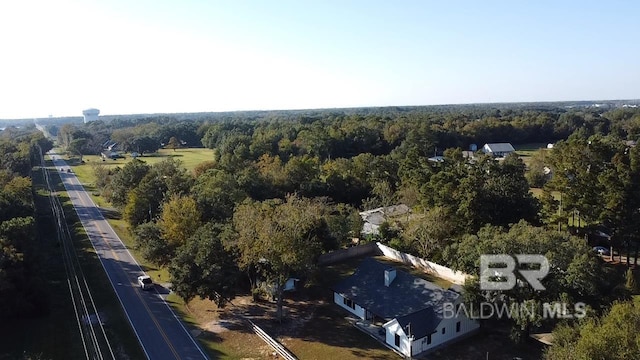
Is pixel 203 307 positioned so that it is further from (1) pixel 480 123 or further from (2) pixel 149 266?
(1) pixel 480 123

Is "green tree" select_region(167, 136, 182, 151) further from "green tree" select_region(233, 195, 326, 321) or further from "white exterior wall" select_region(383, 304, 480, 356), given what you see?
"white exterior wall" select_region(383, 304, 480, 356)

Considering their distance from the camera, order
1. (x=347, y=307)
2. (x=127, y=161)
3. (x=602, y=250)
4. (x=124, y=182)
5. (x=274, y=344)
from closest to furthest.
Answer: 1. (x=274, y=344)
2. (x=347, y=307)
3. (x=602, y=250)
4. (x=124, y=182)
5. (x=127, y=161)

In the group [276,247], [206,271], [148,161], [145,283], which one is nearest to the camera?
[276,247]

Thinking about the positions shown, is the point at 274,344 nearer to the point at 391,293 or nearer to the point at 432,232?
the point at 391,293

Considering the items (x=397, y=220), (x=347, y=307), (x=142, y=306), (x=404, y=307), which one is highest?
(x=397, y=220)

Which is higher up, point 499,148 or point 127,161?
point 127,161

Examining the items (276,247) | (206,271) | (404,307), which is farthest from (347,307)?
(206,271)

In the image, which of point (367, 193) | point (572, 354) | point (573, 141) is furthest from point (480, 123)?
point (572, 354)

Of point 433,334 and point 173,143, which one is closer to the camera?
point 433,334
